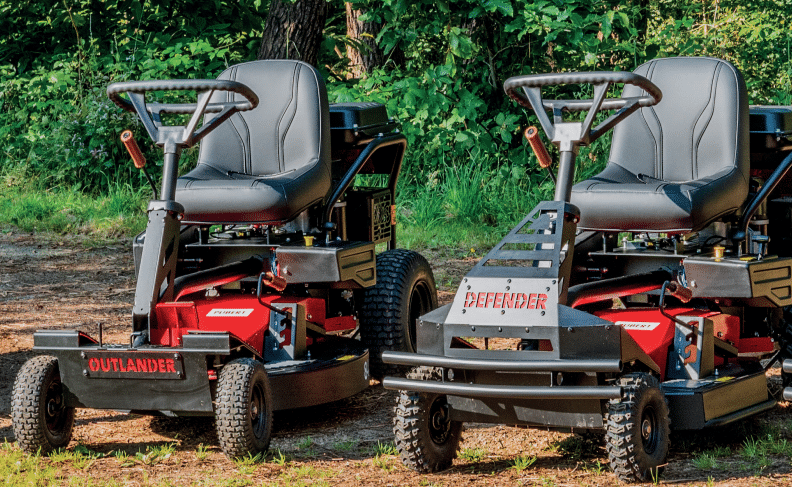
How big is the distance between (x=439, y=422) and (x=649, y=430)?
28.5 inches

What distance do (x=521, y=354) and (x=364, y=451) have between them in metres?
0.93

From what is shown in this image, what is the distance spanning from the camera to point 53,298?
7086 mm

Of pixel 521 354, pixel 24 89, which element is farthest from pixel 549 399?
pixel 24 89

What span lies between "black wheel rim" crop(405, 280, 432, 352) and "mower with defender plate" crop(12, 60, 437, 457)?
0.03ft

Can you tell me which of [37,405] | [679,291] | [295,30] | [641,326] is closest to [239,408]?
[37,405]

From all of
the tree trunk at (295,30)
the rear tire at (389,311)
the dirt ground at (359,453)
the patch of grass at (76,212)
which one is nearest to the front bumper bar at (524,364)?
the dirt ground at (359,453)

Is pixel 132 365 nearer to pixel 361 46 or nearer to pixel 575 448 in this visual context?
pixel 575 448

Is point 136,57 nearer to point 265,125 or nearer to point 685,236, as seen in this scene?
point 265,125

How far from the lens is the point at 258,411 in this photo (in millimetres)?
3971

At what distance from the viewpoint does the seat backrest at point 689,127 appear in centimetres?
465

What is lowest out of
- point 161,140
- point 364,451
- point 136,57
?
point 364,451

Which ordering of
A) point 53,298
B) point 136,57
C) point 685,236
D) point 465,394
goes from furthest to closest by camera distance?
point 136,57
point 53,298
point 685,236
point 465,394

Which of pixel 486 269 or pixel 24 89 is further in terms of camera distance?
pixel 24 89

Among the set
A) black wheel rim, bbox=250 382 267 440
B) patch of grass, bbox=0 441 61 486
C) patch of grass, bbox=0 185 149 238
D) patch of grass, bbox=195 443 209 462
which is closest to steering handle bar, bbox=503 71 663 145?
black wheel rim, bbox=250 382 267 440
